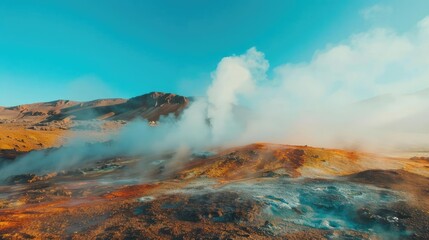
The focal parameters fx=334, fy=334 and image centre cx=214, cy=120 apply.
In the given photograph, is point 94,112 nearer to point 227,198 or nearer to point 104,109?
point 104,109

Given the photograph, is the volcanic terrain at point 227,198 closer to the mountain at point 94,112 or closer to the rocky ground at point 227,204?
the rocky ground at point 227,204

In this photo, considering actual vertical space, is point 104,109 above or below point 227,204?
above

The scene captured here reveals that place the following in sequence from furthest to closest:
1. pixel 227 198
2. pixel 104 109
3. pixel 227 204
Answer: pixel 104 109, pixel 227 198, pixel 227 204

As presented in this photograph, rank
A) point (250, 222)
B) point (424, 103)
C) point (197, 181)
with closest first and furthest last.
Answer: point (250, 222) < point (197, 181) < point (424, 103)

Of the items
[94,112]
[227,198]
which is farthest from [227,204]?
[94,112]

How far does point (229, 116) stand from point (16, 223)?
118 ft

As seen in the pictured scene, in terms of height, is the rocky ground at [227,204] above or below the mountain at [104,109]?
below

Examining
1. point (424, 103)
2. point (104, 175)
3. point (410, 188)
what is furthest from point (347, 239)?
point (424, 103)

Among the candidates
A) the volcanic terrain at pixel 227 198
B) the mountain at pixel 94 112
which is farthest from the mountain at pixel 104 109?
the volcanic terrain at pixel 227 198

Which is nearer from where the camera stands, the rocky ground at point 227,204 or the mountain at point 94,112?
the rocky ground at point 227,204

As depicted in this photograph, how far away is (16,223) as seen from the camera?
15.7 m

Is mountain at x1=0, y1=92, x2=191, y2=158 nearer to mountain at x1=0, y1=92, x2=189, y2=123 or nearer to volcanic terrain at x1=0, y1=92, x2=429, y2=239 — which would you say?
mountain at x1=0, y1=92, x2=189, y2=123

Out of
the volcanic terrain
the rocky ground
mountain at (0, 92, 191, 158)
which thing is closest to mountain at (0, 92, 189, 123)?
mountain at (0, 92, 191, 158)

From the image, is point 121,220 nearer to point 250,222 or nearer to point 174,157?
point 250,222
